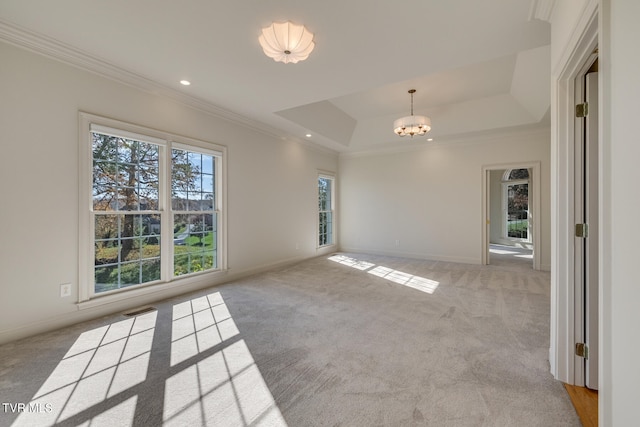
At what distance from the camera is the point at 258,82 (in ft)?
11.2

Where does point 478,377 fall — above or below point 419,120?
below

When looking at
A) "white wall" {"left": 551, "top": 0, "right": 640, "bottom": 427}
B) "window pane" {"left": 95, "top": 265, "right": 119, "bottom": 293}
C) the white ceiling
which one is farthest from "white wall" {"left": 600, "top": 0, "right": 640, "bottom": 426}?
"window pane" {"left": 95, "top": 265, "right": 119, "bottom": 293}

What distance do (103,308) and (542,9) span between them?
5043mm

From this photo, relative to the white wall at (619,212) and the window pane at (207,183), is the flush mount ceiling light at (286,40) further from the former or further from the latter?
the window pane at (207,183)

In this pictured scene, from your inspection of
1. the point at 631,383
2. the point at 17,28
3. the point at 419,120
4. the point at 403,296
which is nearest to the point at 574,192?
the point at 631,383

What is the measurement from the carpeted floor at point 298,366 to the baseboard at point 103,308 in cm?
14

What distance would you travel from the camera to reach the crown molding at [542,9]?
203 cm

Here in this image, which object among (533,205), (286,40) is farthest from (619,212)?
(533,205)

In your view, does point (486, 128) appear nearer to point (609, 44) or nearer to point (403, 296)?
point (403, 296)

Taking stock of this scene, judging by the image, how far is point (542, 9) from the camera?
83.0 inches

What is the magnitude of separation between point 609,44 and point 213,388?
8.88ft

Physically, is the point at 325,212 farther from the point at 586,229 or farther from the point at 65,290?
the point at 586,229

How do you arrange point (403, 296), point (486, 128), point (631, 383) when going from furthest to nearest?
point (486, 128) < point (403, 296) < point (631, 383)

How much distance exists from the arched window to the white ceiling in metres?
5.05
